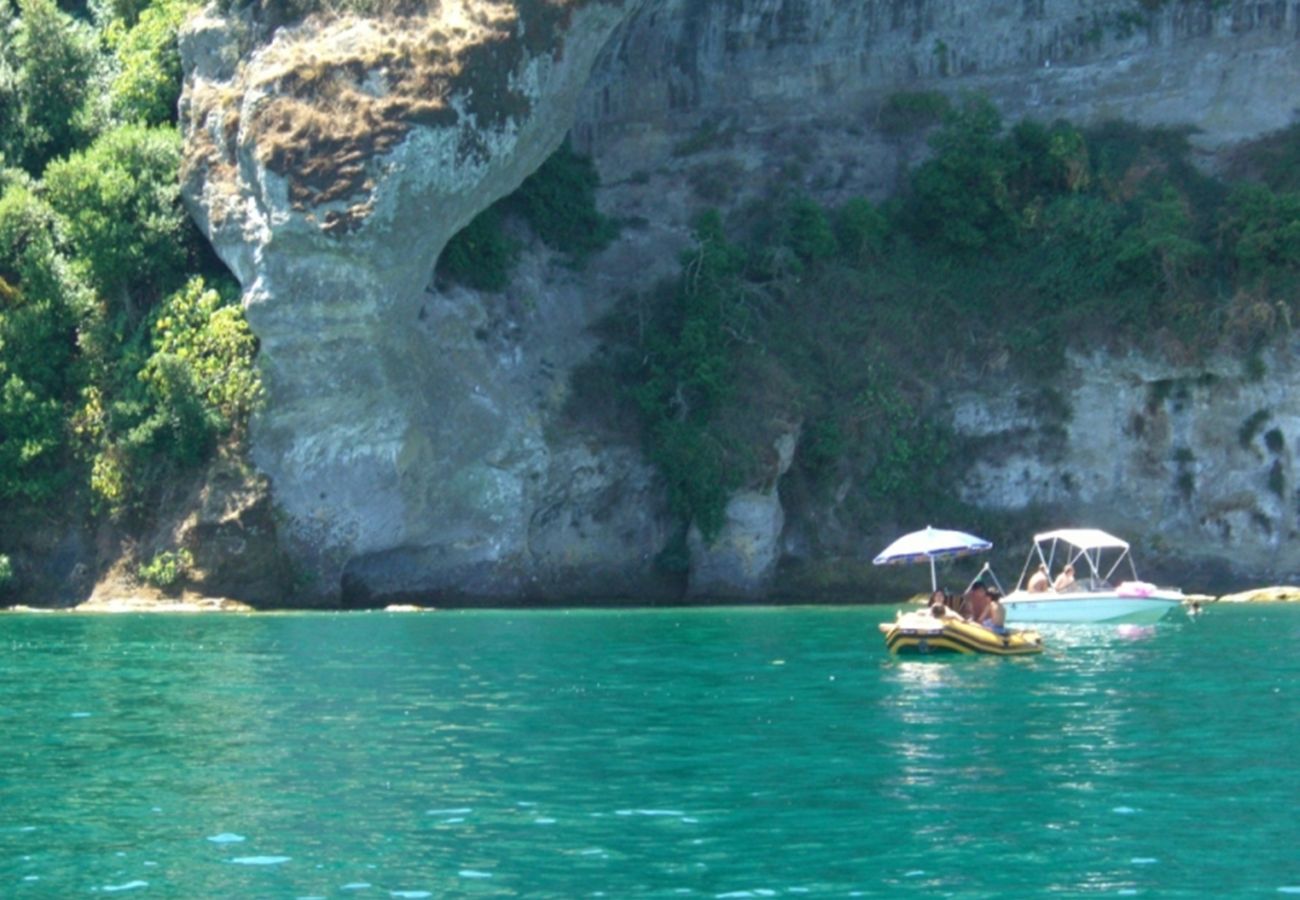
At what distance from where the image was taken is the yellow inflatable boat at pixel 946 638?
30.1 meters

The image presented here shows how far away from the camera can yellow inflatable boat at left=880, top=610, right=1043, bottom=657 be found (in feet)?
98.9

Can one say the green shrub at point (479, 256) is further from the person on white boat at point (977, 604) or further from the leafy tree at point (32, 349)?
the person on white boat at point (977, 604)

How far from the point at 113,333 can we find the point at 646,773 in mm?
30798

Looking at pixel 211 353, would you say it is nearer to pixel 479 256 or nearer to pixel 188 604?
pixel 188 604

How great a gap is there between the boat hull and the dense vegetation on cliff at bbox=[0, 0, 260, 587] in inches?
707

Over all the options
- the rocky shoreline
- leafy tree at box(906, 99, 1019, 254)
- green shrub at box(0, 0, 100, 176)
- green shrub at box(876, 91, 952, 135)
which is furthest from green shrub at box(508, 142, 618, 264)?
green shrub at box(0, 0, 100, 176)

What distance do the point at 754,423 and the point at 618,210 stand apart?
27.9 ft

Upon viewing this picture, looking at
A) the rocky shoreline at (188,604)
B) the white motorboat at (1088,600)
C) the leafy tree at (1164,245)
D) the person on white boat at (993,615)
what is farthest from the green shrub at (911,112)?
the person on white boat at (993,615)

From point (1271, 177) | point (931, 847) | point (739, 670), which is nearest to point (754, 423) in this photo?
point (1271, 177)

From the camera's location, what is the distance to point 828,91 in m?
55.3

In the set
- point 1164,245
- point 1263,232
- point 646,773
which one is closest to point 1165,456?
point 1164,245

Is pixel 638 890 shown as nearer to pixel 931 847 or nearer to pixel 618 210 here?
pixel 931 847

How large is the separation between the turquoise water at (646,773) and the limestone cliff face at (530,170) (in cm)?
1311

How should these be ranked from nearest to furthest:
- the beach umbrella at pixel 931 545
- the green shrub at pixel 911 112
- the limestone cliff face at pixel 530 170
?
the beach umbrella at pixel 931 545 → the limestone cliff face at pixel 530 170 → the green shrub at pixel 911 112
